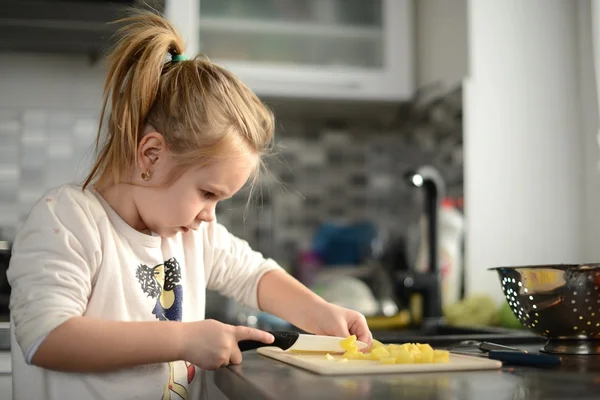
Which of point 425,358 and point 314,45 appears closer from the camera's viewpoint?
point 425,358

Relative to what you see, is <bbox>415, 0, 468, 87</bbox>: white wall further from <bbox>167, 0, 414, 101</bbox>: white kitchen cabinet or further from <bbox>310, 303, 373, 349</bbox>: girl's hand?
<bbox>310, 303, 373, 349</bbox>: girl's hand

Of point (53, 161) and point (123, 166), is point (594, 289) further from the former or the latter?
point (53, 161)

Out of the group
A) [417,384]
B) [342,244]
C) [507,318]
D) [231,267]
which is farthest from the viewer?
[342,244]

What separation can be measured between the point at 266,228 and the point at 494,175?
0.90 meters

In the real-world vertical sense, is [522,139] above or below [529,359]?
above

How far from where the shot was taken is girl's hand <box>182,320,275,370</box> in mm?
929

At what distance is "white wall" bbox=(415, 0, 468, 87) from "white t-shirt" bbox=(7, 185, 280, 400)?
4.14 ft

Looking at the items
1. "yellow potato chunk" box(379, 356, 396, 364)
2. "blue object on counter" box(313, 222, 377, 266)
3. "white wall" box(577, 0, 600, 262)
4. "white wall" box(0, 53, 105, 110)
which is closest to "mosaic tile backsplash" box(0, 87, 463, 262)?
"blue object on counter" box(313, 222, 377, 266)

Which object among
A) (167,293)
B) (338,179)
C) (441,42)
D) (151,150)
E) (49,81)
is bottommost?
(167,293)

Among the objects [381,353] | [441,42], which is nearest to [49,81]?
[441,42]

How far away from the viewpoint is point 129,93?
1.08 metres

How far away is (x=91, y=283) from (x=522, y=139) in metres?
1.42

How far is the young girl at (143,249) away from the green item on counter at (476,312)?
85cm

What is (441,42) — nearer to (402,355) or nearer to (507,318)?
(507,318)
